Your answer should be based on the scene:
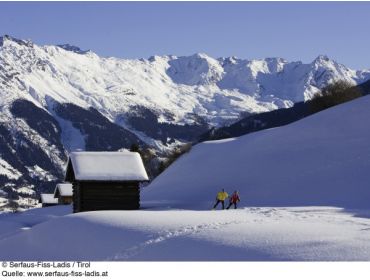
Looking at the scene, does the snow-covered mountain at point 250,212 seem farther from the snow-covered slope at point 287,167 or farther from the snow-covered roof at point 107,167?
the snow-covered roof at point 107,167

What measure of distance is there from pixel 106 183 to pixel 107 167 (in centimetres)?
126

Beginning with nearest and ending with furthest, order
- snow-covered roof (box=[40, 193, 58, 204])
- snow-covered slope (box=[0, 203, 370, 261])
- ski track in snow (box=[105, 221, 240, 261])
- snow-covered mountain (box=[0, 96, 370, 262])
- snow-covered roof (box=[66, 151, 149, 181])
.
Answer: snow-covered slope (box=[0, 203, 370, 261]) → snow-covered mountain (box=[0, 96, 370, 262]) → ski track in snow (box=[105, 221, 240, 261]) → snow-covered roof (box=[66, 151, 149, 181]) → snow-covered roof (box=[40, 193, 58, 204])

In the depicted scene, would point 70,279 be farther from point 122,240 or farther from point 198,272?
point 122,240

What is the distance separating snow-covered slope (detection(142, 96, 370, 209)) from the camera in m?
52.5

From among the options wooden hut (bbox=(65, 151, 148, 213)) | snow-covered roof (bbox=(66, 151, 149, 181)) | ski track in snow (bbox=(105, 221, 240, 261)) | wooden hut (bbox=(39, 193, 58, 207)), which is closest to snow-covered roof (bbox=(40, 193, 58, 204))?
wooden hut (bbox=(39, 193, 58, 207))

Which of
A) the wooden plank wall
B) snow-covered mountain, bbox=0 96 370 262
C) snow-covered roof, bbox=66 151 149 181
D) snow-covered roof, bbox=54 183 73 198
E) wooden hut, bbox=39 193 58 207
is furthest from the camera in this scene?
wooden hut, bbox=39 193 58 207

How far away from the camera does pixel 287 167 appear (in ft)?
200

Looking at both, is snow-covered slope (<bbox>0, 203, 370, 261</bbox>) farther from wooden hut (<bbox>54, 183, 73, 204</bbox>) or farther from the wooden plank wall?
wooden hut (<bbox>54, 183, 73, 204</bbox>)

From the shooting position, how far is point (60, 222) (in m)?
33.0

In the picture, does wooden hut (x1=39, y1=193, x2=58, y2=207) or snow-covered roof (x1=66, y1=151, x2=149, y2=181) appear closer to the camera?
snow-covered roof (x1=66, y1=151, x2=149, y2=181)

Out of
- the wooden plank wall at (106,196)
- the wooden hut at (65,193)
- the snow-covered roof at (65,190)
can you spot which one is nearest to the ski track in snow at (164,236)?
the wooden plank wall at (106,196)

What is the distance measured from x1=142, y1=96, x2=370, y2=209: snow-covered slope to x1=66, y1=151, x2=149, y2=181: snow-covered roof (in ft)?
13.1

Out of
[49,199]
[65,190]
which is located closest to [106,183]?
[65,190]

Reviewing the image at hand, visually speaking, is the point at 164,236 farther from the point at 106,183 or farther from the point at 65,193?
the point at 65,193
